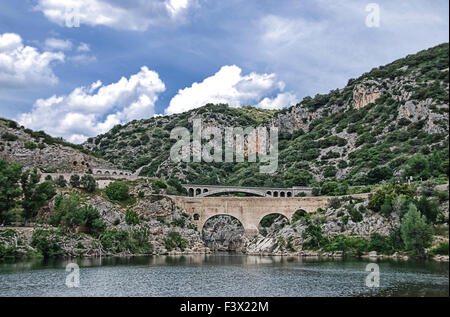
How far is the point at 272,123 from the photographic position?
432 feet

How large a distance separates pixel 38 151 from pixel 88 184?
19.1m

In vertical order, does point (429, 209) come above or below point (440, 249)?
above

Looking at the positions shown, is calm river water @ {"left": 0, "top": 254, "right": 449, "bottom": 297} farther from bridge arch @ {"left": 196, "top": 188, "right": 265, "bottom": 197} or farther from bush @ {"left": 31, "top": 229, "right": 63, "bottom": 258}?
bridge arch @ {"left": 196, "top": 188, "right": 265, "bottom": 197}

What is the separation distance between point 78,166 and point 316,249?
43.2m

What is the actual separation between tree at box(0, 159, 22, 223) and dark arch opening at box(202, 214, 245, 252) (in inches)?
1237

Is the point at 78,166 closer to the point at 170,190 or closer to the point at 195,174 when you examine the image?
the point at 170,190

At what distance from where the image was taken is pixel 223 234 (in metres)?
82.8

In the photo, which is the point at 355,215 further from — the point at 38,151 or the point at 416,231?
the point at 38,151

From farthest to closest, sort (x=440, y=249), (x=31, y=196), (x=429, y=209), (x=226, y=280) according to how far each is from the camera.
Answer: (x=31, y=196)
(x=429, y=209)
(x=440, y=249)
(x=226, y=280)

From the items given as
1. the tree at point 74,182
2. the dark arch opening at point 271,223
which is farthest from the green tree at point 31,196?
the dark arch opening at point 271,223

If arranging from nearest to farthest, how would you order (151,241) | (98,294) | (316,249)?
(98,294) < (316,249) < (151,241)

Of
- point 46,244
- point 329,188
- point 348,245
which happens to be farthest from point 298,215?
point 46,244
